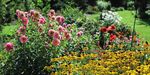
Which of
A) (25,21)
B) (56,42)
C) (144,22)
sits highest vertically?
(25,21)

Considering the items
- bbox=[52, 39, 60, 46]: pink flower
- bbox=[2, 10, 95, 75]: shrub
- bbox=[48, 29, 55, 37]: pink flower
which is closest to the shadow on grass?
bbox=[2, 10, 95, 75]: shrub

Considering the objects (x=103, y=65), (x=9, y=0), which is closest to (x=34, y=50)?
(x=103, y=65)

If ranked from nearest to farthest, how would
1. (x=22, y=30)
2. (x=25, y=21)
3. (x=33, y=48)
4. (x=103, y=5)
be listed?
(x=33, y=48) < (x=22, y=30) < (x=25, y=21) < (x=103, y=5)

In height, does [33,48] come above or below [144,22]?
above

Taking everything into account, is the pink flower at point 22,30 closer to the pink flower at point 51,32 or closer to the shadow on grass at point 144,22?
the pink flower at point 51,32

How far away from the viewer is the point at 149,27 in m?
26.7

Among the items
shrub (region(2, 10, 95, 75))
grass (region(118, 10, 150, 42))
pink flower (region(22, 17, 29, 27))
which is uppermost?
pink flower (region(22, 17, 29, 27))

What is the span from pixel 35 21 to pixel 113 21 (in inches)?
252

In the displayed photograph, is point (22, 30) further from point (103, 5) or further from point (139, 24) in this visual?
point (103, 5)

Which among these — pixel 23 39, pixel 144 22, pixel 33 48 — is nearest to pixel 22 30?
pixel 23 39

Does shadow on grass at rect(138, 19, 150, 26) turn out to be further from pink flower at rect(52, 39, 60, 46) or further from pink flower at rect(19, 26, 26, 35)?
pink flower at rect(52, 39, 60, 46)

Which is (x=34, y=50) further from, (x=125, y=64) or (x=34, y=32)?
(x=125, y=64)

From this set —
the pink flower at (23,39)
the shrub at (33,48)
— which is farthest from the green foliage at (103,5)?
the pink flower at (23,39)

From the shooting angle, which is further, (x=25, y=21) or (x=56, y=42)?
(x=25, y=21)
